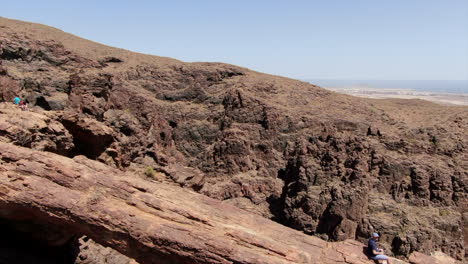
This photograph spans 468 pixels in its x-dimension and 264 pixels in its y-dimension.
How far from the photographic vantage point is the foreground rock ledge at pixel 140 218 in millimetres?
9164

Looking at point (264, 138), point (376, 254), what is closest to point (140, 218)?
point (376, 254)

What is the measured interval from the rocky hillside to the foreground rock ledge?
16.5 ft

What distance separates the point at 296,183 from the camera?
3238cm

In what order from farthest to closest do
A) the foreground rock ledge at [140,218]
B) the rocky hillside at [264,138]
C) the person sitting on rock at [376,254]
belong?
the rocky hillside at [264,138] < the person sitting on rock at [376,254] < the foreground rock ledge at [140,218]

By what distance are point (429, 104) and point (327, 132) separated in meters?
22.4

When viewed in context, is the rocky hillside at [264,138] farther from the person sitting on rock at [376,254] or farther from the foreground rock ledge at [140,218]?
the person sitting on rock at [376,254]

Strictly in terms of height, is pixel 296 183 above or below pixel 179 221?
below

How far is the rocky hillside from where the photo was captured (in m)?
26.1

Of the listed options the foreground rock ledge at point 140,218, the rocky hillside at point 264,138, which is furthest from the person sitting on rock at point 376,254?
the rocky hillside at point 264,138

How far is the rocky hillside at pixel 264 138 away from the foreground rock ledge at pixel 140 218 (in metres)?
5.04

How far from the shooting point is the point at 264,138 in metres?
40.0

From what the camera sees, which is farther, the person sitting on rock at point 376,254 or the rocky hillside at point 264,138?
the rocky hillside at point 264,138

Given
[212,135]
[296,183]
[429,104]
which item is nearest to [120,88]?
[212,135]

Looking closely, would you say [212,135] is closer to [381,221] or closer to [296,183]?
[296,183]
